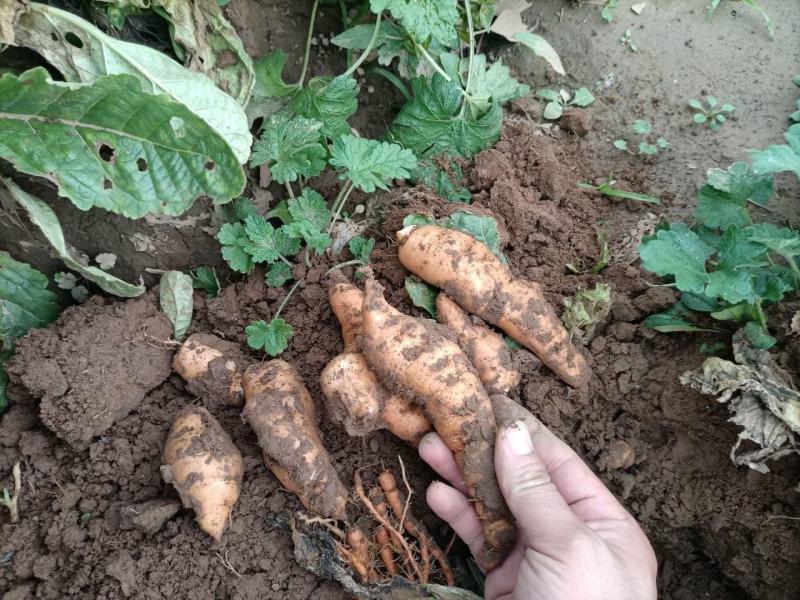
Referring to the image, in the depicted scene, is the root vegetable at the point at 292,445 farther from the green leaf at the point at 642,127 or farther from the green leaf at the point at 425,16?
the green leaf at the point at 642,127

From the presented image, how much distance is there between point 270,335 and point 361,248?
51 centimetres

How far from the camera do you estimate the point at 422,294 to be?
2.24 metres

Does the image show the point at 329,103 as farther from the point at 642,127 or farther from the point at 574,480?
the point at 574,480

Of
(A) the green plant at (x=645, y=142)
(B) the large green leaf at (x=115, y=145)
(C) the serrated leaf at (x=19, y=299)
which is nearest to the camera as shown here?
(B) the large green leaf at (x=115, y=145)

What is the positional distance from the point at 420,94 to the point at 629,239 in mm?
1055

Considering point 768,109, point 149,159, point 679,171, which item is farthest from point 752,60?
point 149,159

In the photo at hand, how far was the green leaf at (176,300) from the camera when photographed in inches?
88.7

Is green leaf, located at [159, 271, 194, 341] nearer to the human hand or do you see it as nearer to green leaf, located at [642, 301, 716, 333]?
the human hand

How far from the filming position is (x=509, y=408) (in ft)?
6.74

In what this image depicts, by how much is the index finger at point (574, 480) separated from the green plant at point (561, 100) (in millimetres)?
1467

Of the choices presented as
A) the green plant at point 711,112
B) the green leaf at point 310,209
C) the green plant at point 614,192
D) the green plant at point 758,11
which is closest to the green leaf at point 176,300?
the green leaf at point 310,209

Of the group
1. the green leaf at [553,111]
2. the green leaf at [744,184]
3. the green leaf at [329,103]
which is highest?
the green leaf at [744,184]

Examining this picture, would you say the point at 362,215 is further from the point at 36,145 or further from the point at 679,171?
the point at 679,171

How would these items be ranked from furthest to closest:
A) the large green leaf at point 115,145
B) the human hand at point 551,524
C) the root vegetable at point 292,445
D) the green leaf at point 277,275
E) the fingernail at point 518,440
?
the green leaf at point 277,275 < the root vegetable at point 292,445 < the fingernail at point 518,440 < the large green leaf at point 115,145 < the human hand at point 551,524
